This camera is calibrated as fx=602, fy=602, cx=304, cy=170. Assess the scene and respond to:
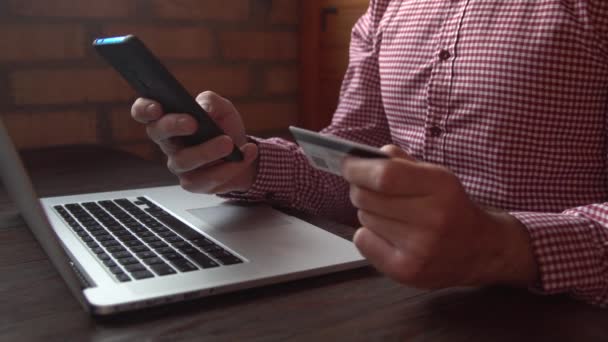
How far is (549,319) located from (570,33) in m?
0.43

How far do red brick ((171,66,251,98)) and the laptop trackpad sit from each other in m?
0.76

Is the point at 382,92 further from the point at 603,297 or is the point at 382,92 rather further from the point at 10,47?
the point at 10,47

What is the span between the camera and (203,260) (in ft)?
1.93

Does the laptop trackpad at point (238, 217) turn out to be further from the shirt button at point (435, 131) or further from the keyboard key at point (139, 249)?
the shirt button at point (435, 131)

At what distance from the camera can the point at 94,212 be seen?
768mm

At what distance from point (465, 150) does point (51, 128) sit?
0.97 metres

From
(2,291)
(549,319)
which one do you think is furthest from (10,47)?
(549,319)

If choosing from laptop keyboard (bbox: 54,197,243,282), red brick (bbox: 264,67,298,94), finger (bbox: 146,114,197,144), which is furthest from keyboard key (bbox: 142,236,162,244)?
red brick (bbox: 264,67,298,94)

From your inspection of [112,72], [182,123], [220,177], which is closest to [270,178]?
[220,177]

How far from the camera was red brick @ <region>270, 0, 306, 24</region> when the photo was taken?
1.64 metres

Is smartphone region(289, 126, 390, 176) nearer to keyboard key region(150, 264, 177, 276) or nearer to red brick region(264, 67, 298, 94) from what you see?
keyboard key region(150, 264, 177, 276)

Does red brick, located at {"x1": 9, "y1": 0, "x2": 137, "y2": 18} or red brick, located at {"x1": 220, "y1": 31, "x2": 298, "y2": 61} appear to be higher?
red brick, located at {"x1": 9, "y1": 0, "x2": 137, "y2": 18}

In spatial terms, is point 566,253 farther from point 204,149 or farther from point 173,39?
point 173,39

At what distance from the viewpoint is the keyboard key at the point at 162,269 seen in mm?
548
